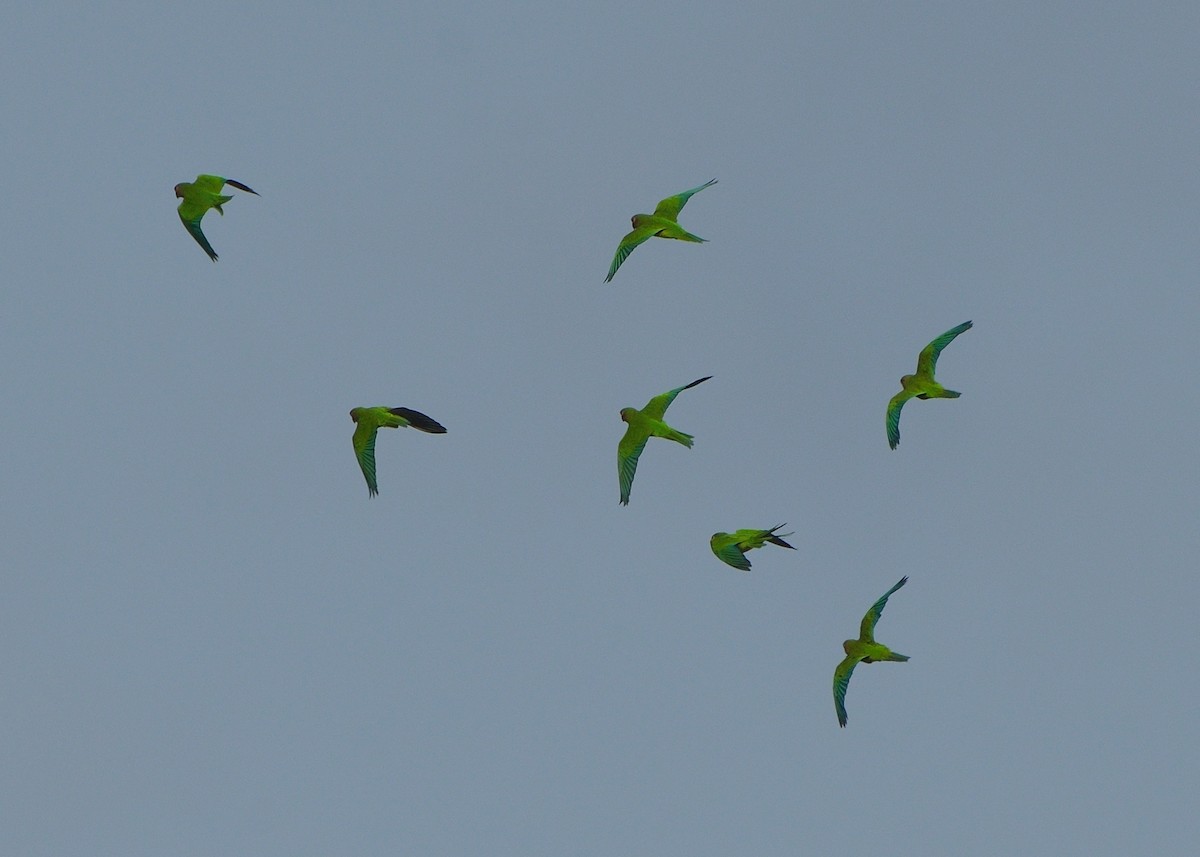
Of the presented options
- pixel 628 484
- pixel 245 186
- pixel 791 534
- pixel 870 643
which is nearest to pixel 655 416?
pixel 628 484

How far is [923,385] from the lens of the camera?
1758 inches

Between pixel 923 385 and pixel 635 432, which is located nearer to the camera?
pixel 635 432

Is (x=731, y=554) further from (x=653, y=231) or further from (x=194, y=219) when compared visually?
(x=194, y=219)

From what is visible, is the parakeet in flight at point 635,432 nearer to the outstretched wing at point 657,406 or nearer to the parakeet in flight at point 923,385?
the outstretched wing at point 657,406

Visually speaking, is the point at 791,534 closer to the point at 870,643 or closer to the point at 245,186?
the point at 870,643

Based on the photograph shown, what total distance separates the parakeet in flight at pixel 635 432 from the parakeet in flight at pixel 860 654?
23.3 feet

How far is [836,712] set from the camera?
4078cm

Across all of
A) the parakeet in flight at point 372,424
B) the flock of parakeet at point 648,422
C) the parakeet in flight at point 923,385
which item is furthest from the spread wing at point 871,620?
the parakeet in flight at point 372,424

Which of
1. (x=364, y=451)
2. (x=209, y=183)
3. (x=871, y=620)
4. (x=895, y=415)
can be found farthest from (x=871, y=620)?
(x=209, y=183)

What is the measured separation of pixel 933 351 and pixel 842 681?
992cm

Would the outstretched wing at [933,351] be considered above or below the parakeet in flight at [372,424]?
above

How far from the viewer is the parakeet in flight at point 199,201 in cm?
4147

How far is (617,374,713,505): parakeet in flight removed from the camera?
1572 inches

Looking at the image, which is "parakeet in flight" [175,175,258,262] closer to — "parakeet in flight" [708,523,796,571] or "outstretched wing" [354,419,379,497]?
"outstretched wing" [354,419,379,497]
